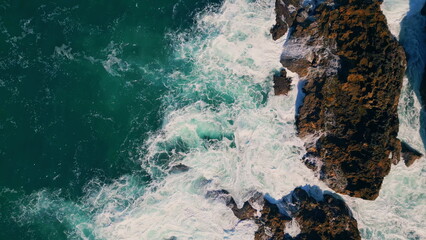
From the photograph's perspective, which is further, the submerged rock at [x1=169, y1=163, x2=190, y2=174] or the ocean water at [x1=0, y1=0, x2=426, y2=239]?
the submerged rock at [x1=169, y1=163, x2=190, y2=174]

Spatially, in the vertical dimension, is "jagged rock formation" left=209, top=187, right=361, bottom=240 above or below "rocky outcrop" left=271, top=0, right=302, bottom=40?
below

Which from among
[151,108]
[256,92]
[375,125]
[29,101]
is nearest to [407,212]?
[375,125]

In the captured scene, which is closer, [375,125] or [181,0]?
Answer: [375,125]

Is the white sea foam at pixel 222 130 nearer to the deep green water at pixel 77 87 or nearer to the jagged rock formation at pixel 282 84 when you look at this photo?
the jagged rock formation at pixel 282 84

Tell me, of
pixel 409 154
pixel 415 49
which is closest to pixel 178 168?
pixel 409 154

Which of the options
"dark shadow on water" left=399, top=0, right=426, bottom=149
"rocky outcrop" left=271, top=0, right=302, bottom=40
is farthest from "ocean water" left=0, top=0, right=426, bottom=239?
"rocky outcrop" left=271, top=0, right=302, bottom=40

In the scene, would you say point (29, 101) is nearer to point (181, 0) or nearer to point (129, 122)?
point (129, 122)

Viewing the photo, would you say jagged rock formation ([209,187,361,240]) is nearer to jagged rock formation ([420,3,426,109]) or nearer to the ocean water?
the ocean water
